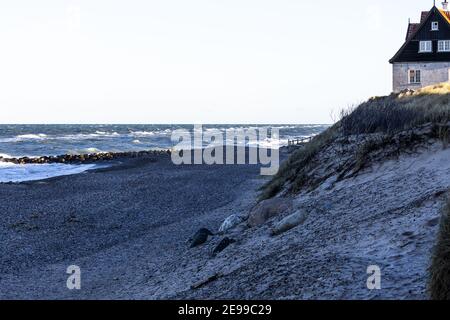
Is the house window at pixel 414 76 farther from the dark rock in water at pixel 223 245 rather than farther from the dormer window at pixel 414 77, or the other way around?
the dark rock in water at pixel 223 245

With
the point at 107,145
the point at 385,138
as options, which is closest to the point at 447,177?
the point at 385,138

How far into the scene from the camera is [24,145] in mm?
77562

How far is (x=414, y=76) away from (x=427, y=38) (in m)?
2.91

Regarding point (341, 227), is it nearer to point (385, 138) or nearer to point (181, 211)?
point (385, 138)

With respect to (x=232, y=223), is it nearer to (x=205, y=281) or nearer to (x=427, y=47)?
(x=205, y=281)

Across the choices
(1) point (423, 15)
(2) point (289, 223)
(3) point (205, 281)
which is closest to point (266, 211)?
(2) point (289, 223)

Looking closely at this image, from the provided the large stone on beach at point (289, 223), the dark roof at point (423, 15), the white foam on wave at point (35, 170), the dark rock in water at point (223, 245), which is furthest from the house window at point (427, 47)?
the dark rock in water at point (223, 245)

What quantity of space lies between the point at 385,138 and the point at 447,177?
371 cm

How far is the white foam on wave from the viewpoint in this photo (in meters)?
39.2

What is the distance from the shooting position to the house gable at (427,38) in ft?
133

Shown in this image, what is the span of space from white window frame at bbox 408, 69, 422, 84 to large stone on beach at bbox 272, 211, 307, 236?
32.4 metres

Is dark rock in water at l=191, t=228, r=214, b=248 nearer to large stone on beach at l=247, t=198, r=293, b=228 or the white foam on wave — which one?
large stone on beach at l=247, t=198, r=293, b=228

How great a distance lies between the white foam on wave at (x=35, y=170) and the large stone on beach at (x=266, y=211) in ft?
88.8
